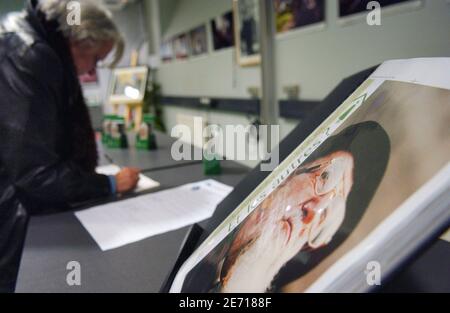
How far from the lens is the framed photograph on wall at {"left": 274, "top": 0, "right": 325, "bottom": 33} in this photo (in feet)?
4.68

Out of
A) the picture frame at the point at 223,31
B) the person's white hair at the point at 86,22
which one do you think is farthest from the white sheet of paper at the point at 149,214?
the picture frame at the point at 223,31

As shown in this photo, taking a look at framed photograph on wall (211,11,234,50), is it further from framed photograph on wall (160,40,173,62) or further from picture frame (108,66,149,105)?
framed photograph on wall (160,40,173,62)

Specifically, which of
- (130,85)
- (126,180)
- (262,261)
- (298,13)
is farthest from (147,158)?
(130,85)

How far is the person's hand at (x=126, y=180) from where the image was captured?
0.92m

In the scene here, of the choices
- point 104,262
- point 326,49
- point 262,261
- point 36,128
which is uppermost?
point 326,49

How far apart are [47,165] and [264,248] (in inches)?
28.2

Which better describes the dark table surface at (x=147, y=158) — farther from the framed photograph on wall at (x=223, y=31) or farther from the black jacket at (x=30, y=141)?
the framed photograph on wall at (x=223, y=31)

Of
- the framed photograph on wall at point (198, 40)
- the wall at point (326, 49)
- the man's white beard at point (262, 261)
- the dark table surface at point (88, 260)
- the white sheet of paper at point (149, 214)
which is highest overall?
the framed photograph on wall at point (198, 40)

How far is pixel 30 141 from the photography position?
79 cm

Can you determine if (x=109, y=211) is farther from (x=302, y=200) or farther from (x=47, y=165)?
(x=302, y=200)

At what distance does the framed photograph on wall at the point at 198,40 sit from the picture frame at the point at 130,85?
0.49 metres

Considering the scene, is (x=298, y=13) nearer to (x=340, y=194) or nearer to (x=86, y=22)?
(x=86, y=22)

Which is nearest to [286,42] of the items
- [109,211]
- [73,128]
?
[73,128]

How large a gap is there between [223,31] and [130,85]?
1.12 metres
